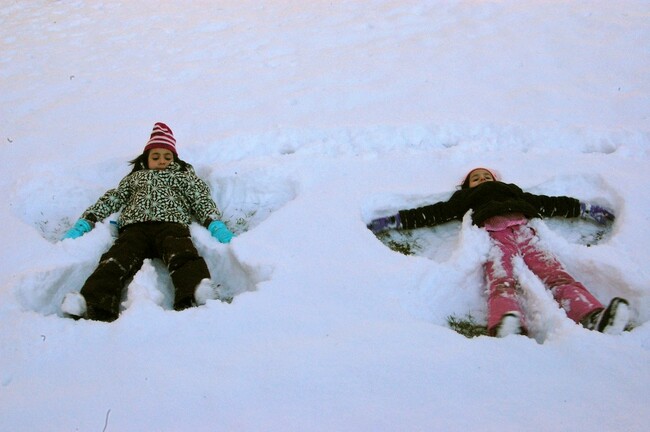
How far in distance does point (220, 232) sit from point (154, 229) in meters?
0.48

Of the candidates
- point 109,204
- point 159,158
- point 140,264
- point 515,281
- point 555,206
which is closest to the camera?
point 515,281

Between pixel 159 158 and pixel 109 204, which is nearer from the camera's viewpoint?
pixel 109 204

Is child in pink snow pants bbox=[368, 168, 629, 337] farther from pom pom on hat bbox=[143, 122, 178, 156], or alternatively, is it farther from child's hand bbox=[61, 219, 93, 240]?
child's hand bbox=[61, 219, 93, 240]

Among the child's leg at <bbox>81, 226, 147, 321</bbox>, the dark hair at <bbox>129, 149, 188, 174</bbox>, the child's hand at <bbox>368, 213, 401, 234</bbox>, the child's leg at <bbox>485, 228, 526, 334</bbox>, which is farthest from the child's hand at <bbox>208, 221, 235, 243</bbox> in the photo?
the child's leg at <bbox>485, 228, 526, 334</bbox>

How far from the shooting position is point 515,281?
3016 mm

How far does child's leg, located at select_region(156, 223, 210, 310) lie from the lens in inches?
115

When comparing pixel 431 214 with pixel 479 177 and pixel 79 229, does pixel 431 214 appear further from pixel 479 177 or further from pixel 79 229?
pixel 79 229

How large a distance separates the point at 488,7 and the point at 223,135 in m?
5.10

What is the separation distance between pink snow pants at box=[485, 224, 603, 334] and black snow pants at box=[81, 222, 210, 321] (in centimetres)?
179

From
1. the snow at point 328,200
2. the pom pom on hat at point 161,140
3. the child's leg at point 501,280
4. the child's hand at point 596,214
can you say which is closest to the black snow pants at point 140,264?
the snow at point 328,200

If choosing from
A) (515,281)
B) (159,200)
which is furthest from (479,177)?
(159,200)

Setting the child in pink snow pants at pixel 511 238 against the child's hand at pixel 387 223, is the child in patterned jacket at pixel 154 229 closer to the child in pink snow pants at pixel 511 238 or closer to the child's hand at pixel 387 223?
the child's hand at pixel 387 223

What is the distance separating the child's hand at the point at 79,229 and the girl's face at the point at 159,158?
74 cm

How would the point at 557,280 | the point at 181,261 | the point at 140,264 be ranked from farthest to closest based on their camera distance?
the point at 140,264, the point at 181,261, the point at 557,280
